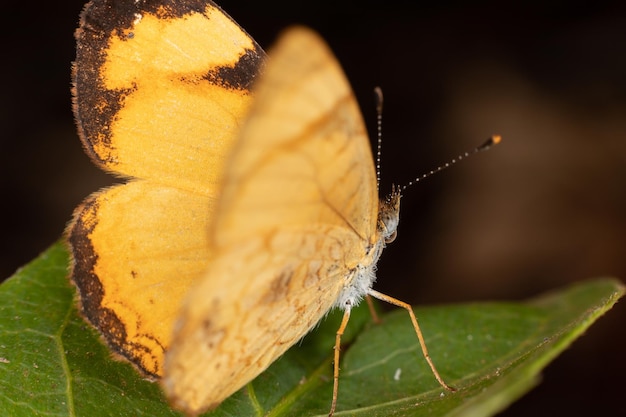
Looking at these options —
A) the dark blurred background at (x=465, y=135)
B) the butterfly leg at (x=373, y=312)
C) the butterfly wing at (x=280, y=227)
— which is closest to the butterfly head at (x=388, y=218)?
the butterfly wing at (x=280, y=227)

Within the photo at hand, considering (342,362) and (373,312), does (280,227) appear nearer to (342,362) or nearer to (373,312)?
(342,362)

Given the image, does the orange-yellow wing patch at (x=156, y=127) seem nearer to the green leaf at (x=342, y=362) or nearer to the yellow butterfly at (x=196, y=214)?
the yellow butterfly at (x=196, y=214)

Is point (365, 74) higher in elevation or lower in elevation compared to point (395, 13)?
lower

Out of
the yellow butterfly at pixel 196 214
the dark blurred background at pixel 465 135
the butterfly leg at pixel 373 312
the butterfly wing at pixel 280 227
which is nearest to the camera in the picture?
the butterfly wing at pixel 280 227

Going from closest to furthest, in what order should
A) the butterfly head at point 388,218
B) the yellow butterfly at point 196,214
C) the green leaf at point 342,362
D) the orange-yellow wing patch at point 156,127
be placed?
the yellow butterfly at point 196,214 → the green leaf at point 342,362 → the orange-yellow wing patch at point 156,127 → the butterfly head at point 388,218

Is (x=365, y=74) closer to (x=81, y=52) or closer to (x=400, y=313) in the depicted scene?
(x=400, y=313)

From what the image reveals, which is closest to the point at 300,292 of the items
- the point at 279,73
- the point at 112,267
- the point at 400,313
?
the point at 112,267

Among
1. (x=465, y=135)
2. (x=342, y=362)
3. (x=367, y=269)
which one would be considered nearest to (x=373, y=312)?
(x=342, y=362)

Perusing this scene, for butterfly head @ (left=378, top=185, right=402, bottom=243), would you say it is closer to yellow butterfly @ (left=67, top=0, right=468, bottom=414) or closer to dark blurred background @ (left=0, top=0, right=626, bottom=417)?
yellow butterfly @ (left=67, top=0, right=468, bottom=414)

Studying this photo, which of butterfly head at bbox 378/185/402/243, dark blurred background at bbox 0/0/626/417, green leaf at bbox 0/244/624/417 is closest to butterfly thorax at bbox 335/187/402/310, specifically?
butterfly head at bbox 378/185/402/243
